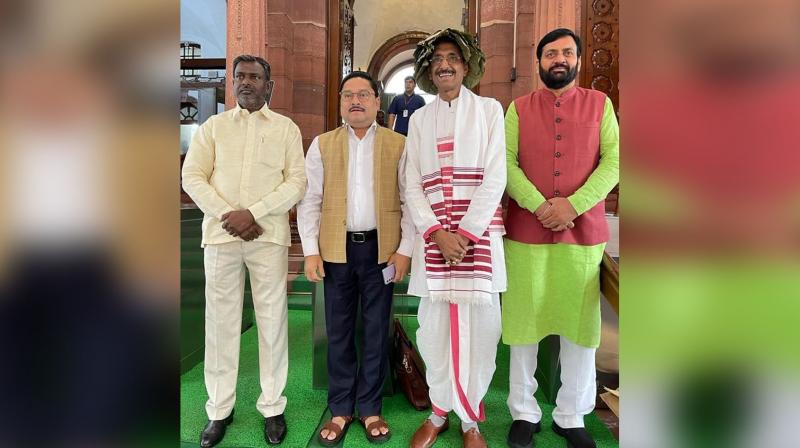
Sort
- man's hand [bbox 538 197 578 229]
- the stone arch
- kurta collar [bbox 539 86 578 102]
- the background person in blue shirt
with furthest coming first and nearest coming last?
the stone arch < the background person in blue shirt < kurta collar [bbox 539 86 578 102] < man's hand [bbox 538 197 578 229]

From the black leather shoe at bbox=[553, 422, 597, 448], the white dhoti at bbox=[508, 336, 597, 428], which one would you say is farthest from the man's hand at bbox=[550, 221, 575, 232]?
the black leather shoe at bbox=[553, 422, 597, 448]

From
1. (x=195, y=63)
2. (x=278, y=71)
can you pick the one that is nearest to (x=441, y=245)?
(x=278, y=71)

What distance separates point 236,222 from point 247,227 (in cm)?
6

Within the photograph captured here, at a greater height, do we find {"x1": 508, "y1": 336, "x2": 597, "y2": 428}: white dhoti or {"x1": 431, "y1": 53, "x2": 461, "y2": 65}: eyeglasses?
{"x1": 431, "y1": 53, "x2": 461, "y2": 65}: eyeglasses

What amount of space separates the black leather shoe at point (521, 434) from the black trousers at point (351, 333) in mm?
682

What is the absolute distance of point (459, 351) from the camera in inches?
82.3

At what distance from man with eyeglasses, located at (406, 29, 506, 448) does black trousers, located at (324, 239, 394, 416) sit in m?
0.25

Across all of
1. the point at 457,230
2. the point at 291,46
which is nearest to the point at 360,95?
the point at 457,230

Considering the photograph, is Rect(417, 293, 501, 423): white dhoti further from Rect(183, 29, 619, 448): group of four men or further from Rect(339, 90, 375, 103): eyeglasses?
Rect(339, 90, 375, 103): eyeglasses

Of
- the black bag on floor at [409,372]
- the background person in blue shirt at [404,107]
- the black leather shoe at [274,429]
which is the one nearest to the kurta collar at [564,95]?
the black bag on floor at [409,372]

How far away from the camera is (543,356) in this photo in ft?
9.48

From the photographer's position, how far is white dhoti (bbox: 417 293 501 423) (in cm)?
210
